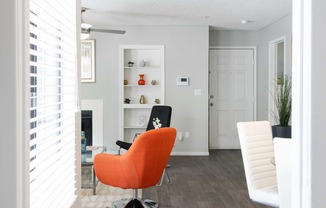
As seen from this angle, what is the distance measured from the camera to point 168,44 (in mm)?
6133

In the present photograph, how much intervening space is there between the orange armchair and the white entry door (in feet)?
12.4

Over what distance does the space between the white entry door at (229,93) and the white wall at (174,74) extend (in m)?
0.59

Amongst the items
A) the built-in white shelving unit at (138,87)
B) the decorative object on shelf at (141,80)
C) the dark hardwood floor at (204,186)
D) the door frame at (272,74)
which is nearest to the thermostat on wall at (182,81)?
the built-in white shelving unit at (138,87)

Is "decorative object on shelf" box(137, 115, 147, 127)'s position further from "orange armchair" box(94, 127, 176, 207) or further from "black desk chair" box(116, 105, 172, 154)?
"orange armchair" box(94, 127, 176, 207)

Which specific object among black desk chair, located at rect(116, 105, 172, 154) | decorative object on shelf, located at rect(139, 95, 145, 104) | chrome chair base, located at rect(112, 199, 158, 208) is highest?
decorative object on shelf, located at rect(139, 95, 145, 104)

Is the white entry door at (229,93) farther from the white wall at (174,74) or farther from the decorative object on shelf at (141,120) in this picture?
the decorative object on shelf at (141,120)

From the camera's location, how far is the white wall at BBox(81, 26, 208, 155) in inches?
241

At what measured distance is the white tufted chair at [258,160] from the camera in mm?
2612

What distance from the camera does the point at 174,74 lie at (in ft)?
20.1

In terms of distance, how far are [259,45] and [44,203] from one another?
6097mm
